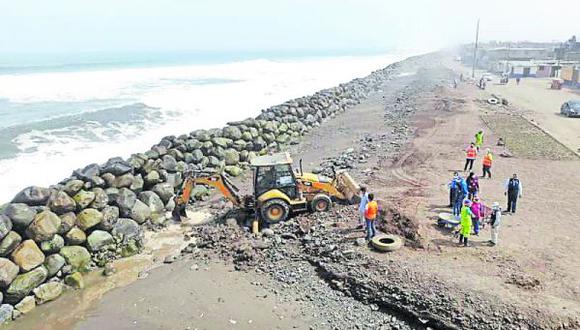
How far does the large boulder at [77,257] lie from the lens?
12.3m

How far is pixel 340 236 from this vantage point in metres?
12.4

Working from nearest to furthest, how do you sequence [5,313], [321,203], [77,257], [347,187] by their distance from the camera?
[5,313]
[77,257]
[321,203]
[347,187]

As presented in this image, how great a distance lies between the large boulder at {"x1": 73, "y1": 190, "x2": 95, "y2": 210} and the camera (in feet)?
45.0

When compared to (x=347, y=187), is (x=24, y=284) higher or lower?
lower

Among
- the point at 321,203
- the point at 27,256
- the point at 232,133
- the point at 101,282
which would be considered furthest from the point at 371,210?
the point at 232,133

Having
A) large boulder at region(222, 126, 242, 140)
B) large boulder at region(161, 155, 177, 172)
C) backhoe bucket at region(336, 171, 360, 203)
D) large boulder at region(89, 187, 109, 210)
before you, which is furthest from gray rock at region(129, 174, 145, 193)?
large boulder at region(222, 126, 242, 140)

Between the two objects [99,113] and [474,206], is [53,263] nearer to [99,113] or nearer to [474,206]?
[474,206]

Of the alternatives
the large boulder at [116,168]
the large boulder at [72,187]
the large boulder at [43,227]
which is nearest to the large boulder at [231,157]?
the large boulder at [116,168]

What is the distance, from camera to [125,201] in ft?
48.4

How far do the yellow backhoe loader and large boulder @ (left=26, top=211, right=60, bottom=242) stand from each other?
3.68 m

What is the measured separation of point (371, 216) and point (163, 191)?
787cm

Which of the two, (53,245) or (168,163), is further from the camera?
(168,163)

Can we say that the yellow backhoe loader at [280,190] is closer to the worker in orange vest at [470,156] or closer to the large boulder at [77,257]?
the large boulder at [77,257]

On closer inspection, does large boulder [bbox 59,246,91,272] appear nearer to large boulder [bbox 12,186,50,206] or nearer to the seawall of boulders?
the seawall of boulders
